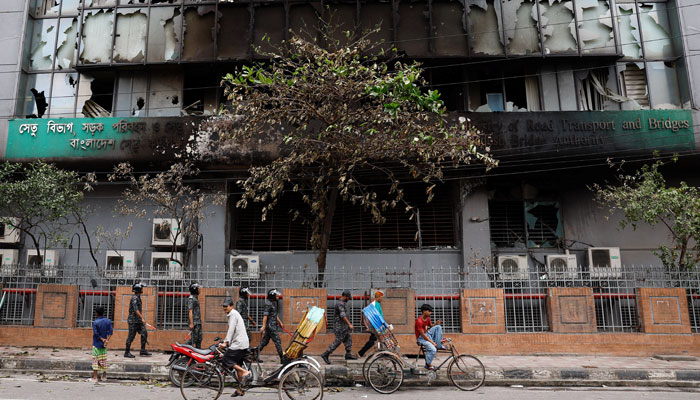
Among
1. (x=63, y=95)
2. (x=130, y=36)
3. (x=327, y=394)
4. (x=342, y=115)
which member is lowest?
(x=327, y=394)

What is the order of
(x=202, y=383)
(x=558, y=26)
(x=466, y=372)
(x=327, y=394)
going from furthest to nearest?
(x=558, y=26)
(x=466, y=372)
(x=327, y=394)
(x=202, y=383)

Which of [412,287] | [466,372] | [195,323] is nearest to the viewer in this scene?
[466,372]

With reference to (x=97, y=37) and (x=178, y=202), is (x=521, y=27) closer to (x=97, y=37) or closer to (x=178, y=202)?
(x=178, y=202)

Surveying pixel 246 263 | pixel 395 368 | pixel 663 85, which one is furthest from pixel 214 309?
pixel 663 85

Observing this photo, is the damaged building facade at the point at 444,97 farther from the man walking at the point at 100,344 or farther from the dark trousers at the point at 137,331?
the man walking at the point at 100,344

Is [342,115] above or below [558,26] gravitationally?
below

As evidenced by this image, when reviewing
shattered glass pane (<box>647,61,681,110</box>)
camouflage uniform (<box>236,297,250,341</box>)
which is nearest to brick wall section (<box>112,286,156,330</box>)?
camouflage uniform (<box>236,297,250,341</box>)

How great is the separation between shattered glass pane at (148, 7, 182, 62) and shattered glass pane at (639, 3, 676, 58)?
49.5ft

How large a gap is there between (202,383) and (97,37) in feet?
45.1

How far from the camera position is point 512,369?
9.62 meters

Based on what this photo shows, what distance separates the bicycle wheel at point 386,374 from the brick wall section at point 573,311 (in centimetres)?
511

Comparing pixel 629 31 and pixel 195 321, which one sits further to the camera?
pixel 629 31

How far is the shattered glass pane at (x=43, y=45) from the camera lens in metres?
17.5

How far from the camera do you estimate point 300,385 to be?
22.8 feet
